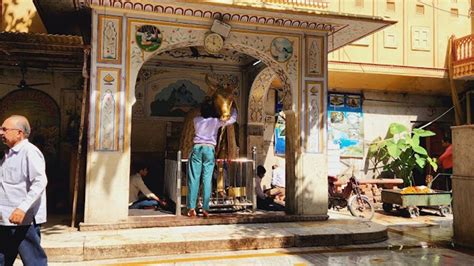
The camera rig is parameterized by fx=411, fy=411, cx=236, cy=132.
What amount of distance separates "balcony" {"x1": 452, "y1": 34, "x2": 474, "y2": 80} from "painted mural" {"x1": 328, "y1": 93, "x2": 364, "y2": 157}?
3541mm

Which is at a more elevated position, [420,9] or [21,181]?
[420,9]

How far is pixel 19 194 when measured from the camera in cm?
407

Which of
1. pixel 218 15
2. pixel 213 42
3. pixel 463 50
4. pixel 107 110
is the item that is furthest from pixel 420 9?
pixel 107 110

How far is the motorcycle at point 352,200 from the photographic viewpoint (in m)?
9.85

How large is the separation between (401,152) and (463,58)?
410cm

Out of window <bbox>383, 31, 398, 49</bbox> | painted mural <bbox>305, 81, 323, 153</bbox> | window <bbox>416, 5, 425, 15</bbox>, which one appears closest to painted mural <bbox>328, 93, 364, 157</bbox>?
window <bbox>383, 31, 398, 49</bbox>

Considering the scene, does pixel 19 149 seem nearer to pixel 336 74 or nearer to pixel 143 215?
pixel 143 215

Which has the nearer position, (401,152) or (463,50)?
(401,152)

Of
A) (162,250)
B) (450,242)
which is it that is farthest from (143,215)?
(450,242)

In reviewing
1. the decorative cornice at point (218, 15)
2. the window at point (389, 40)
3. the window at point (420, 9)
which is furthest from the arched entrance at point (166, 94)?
the window at point (420, 9)

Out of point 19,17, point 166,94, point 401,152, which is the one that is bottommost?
point 401,152

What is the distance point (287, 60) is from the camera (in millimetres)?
8469

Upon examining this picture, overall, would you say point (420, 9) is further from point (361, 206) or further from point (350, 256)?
point (350, 256)

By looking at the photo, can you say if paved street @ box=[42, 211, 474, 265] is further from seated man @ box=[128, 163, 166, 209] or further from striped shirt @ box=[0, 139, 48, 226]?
seated man @ box=[128, 163, 166, 209]
